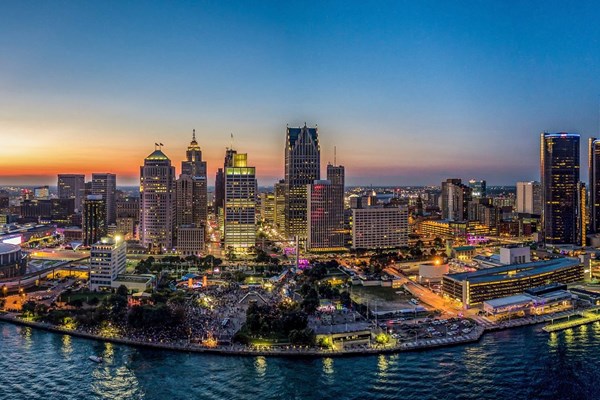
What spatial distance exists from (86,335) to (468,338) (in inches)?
900

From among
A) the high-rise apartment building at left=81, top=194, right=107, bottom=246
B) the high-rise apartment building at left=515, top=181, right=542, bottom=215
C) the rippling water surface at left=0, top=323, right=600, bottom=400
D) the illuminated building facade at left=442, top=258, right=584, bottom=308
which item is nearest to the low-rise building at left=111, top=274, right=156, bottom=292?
the rippling water surface at left=0, top=323, right=600, bottom=400

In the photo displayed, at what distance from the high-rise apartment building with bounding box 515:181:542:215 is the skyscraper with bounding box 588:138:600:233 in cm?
2419

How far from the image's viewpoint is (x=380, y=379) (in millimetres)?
23312

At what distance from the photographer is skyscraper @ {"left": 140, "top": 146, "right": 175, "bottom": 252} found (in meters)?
60.2

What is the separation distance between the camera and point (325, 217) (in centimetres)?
6078

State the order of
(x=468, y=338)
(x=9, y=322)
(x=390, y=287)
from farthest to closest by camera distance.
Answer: (x=390, y=287) < (x=9, y=322) < (x=468, y=338)

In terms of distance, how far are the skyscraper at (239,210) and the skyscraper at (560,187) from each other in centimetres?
3951

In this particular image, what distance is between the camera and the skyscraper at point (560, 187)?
6341 cm

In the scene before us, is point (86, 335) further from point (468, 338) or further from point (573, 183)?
point (573, 183)

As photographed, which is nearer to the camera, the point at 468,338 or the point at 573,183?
the point at 468,338

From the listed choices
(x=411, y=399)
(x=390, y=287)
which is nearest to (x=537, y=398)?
(x=411, y=399)

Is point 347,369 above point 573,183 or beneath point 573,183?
beneath

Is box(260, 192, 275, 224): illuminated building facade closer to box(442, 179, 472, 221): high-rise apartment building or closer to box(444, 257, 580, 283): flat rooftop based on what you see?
box(442, 179, 472, 221): high-rise apartment building

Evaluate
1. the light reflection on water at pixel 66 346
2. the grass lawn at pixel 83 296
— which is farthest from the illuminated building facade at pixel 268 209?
the light reflection on water at pixel 66 346
